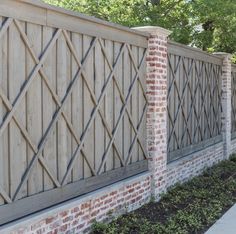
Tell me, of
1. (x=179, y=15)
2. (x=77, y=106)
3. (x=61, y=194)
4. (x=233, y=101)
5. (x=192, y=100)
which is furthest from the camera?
(x=179, y=15)

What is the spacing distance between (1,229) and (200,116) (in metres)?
7.06

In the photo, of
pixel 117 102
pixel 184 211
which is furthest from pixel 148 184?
pixel 117 102

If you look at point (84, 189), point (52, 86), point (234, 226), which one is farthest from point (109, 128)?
point (234, 226)

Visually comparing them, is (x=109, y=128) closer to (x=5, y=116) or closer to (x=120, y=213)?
(x=120, y=213)

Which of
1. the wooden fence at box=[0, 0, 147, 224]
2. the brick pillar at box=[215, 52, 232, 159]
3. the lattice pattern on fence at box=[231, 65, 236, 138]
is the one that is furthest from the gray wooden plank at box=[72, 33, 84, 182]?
the lattice pattern on fence at box=[231, 65, 236, 138]

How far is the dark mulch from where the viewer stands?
6305 mm

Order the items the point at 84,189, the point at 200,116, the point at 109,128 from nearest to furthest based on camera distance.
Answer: the point at 84,189, the point at 109,128, the point at 200,116

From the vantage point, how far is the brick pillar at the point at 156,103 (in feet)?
25.5

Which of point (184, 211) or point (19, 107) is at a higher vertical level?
point (19, 107)

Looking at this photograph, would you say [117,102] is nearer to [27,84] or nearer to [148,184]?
[148,184]

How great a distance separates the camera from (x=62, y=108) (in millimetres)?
5406

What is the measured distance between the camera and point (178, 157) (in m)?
9.36

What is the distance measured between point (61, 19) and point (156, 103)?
2.86 m

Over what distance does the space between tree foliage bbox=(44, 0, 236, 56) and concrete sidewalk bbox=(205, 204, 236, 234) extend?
7.51 metres
